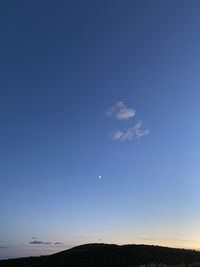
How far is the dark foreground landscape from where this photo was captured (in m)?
62.3

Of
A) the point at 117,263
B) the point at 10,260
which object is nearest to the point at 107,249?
the point at 117,263

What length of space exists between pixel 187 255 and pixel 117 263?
14045mm

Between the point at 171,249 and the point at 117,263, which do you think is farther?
the point at 171,249

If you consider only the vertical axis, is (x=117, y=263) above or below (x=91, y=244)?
below

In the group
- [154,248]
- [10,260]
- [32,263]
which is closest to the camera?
[32,263]

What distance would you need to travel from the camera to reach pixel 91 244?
271 feet

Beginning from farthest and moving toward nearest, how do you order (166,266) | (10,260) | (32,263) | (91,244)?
(91,244) < (10,260) < (32,263) < (166,266)

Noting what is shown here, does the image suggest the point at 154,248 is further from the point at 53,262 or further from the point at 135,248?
the point at 53,262

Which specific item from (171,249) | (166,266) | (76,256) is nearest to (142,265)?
(166,266)

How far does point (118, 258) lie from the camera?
64.7 meters

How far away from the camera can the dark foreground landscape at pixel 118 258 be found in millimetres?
62303

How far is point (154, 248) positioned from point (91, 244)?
41.4 ft

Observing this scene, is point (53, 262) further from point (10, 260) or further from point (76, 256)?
point (10, 260)

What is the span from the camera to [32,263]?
64.2 meters
